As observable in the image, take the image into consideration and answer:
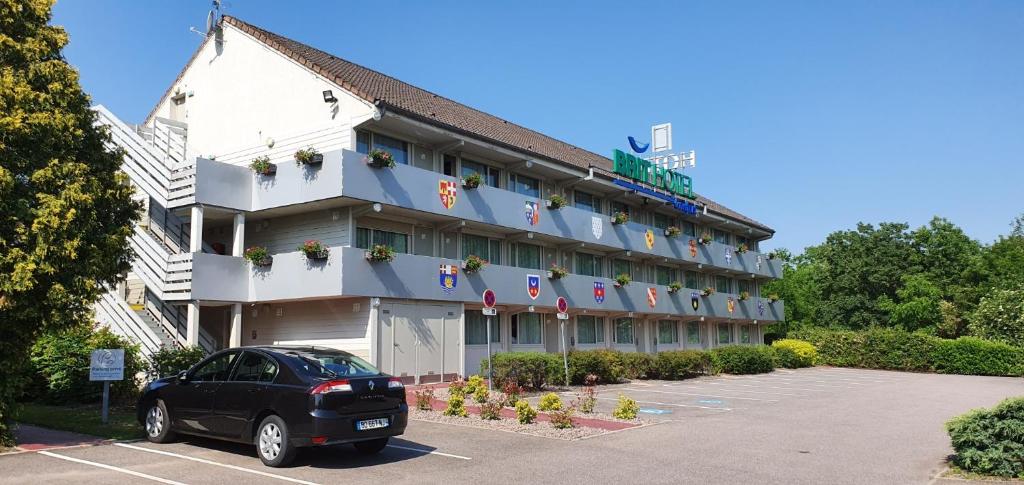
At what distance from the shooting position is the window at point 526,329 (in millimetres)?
28688

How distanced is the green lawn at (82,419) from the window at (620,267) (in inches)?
914

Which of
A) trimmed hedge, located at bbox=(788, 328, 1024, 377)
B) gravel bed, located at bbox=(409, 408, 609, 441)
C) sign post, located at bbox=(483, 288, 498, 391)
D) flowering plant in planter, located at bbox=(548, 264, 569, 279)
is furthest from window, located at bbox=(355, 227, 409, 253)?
trimmed hedge, located at bbox=(788, 328, 1024, 377)

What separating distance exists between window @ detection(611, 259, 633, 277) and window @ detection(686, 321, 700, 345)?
269 inches

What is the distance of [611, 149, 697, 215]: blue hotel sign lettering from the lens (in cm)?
3362

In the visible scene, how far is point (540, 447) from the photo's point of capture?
1226cm

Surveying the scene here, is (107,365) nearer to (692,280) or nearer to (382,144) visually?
(382,144)

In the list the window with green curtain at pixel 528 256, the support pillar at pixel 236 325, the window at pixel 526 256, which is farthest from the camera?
the window with green curtain at pixel 528 256

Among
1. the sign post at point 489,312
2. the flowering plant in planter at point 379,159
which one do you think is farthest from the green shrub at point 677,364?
the flowering plant in planter at point 379,159

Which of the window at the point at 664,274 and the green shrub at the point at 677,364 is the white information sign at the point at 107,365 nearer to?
the green shrub at the point at 677,364

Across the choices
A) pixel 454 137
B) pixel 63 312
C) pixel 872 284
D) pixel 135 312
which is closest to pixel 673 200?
pixel 454 137

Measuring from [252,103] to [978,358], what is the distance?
3723 cm

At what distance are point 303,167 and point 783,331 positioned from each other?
50.4m

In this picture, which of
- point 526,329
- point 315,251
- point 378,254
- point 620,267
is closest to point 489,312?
point 378,254

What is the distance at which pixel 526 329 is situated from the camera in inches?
1153
